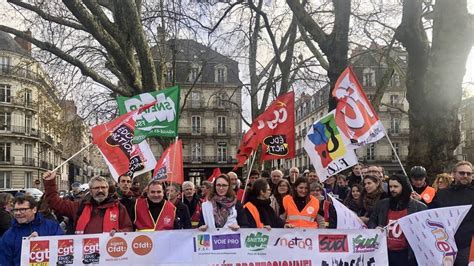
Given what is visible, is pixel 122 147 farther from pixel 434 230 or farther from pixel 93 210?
pixel 434 230

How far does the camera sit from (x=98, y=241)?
6160 mm

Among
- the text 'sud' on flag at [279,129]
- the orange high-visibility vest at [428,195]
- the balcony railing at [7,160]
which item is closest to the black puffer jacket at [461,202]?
the orange high-visibility vest at [428,195]

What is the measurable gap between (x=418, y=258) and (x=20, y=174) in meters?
62.7

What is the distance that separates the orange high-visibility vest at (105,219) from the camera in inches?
252

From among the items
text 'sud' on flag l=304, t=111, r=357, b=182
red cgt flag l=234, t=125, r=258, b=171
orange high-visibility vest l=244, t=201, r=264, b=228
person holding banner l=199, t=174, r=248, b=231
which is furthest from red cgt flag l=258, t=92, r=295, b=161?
person holding banner l=199, t=174, r=248, b=231

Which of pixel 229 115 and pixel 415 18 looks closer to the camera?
pixel 415 18

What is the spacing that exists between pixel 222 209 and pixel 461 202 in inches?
116

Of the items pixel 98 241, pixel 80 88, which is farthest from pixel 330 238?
pixel 80 88

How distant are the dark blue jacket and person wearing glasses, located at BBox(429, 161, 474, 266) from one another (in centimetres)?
476

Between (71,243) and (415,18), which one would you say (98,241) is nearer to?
(71,243)

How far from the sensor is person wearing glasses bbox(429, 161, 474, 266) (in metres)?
6.29

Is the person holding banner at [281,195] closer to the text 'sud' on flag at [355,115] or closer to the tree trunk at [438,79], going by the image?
the text 'sud' on flag at [355,115]

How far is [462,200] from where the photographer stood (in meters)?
6.45

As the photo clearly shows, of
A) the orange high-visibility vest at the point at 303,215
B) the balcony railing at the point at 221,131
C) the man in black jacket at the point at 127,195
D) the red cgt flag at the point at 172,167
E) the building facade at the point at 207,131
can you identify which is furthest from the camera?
the balcony railing at the point at 221,131
